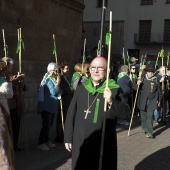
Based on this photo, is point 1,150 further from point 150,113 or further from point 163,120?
point 163,120

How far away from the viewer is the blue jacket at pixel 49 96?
684cm

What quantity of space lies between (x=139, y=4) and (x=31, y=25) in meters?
30.7

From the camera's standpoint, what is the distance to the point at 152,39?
4016 centimetres

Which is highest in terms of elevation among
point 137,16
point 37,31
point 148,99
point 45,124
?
point 137,16

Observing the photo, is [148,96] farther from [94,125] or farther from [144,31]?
[144,31]

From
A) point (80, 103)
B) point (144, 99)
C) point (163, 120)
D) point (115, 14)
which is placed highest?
point (115, 14)

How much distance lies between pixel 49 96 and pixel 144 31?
35.6 m

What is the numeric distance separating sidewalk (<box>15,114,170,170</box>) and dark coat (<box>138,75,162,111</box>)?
81 centimetres

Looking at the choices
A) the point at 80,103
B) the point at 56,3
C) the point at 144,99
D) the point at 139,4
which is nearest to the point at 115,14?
the point at 139,4

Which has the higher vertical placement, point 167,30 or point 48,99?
point 167,30

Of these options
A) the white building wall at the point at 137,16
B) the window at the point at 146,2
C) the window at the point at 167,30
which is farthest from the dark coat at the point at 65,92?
the window at the point at 146,2

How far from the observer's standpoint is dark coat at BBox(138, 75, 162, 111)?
30.2 ft

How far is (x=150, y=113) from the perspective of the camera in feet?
29.9

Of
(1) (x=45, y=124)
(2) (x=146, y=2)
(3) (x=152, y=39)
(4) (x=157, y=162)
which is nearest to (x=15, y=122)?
(1) (x=45, y=124)
